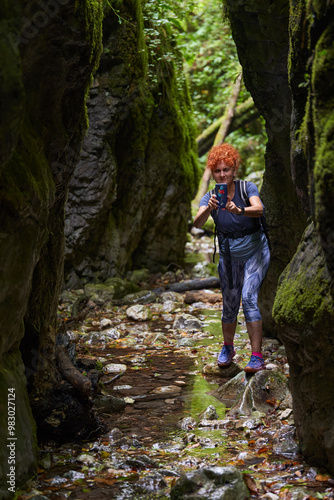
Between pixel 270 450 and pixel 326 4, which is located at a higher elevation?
pixel 326 4

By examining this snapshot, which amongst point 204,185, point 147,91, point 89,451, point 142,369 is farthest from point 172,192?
point 89,451

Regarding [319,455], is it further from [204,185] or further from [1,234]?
[204,185]

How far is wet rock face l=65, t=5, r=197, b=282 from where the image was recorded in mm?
9414

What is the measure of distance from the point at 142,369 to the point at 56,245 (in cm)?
221

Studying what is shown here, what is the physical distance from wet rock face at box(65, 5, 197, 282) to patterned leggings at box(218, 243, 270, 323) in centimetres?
469

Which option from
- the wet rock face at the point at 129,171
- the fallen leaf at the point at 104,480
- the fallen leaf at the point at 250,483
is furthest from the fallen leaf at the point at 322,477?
the wet rock face at the point at 129,171

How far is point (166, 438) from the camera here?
4.02 m

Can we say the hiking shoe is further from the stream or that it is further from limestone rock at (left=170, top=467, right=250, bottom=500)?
limestone rock at (left=170, top=467, right=250, bottom=500)

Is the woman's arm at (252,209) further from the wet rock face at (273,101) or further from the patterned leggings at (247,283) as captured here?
the wet rock face at (273,101)

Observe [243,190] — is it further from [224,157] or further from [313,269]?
[313,269]

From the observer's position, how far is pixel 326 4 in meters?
2.63

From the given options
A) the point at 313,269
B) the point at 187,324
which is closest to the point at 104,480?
the point at 313,269

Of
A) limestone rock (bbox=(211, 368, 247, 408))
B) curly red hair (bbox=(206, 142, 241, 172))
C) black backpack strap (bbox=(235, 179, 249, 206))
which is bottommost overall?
limestone rock (bbox=(211, 368, 247, 408))

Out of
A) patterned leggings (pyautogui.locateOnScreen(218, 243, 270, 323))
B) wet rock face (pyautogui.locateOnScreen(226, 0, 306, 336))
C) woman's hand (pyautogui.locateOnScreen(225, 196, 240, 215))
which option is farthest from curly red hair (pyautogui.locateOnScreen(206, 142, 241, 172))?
wet rock face (pyautogui.locateOnScreen(226, 0, 306, 336))
